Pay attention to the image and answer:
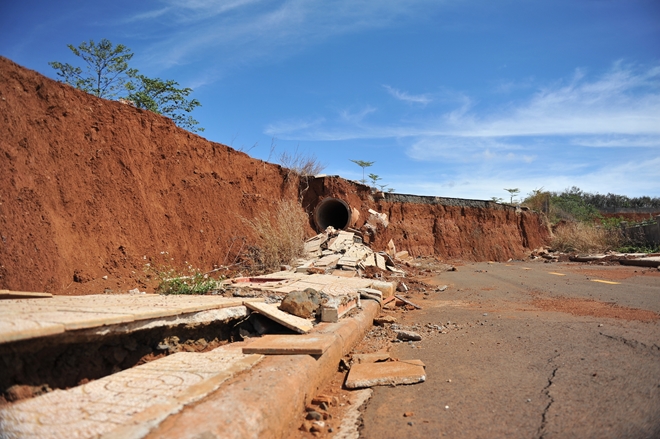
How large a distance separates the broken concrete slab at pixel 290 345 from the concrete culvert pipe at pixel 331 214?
1203 cm

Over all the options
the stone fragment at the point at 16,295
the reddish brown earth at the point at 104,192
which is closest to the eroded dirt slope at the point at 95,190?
the reddish brown earth at the point at 104,192

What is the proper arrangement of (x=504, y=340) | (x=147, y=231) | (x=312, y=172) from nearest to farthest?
(x=504, y=340), (x=147, y=231), (x=312, y=172)

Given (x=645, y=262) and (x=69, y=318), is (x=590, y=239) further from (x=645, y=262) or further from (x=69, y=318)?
(x=69, y=318)

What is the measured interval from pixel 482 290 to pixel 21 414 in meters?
8.70

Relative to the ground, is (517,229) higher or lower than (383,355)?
higher

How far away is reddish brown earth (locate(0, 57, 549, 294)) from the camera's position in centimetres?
651

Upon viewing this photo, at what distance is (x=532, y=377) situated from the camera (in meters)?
3.30

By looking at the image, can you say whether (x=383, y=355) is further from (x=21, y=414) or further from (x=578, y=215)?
(x=578, y=215)

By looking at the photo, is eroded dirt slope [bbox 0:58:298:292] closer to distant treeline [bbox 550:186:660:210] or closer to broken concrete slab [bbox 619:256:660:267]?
broken concrete slab [bbox 619:256:660:267]

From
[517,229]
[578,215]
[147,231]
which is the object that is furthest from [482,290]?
[578,215]

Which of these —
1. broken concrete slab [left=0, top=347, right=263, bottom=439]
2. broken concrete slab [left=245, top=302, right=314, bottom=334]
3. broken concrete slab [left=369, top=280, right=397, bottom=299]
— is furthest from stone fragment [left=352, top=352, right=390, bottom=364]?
broken concrete slab [left=369, top=280, right=397, bottom=299]

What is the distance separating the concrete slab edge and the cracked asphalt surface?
0.46 m

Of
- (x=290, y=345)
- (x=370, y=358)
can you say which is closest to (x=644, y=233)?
(x=370, y=358)

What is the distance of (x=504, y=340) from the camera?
4.59 metres
